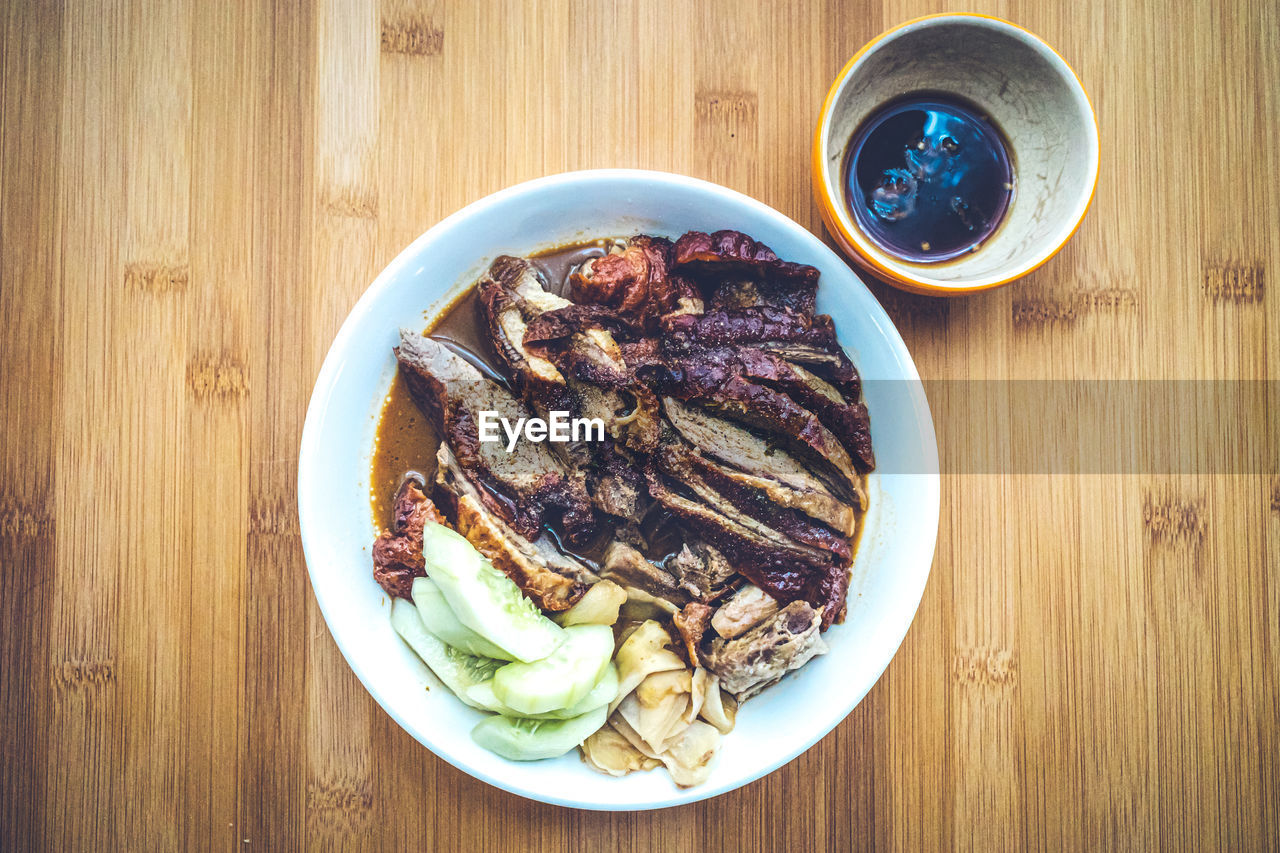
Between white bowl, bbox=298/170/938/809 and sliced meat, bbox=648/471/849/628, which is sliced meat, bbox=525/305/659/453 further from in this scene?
white bowl, bbox=298/170/938/809

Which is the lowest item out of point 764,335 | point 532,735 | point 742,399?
point 532,735

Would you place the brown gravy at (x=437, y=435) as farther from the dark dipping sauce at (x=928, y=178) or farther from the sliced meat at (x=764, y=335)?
the dark dipping sauce at (x=928, y=178)

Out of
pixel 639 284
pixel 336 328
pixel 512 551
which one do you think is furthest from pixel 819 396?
pixel 336 328

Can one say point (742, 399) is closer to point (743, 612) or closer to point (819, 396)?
point (819, 396)

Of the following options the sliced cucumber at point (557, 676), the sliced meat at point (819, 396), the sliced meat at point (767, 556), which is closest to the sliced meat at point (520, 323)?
the sliced meat at point (767, 556)

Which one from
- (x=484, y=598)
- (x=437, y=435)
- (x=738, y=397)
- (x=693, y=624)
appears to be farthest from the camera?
(x=437, y=435)

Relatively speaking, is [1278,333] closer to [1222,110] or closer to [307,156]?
[1222,110]

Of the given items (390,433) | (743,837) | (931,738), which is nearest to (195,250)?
(390,433)
